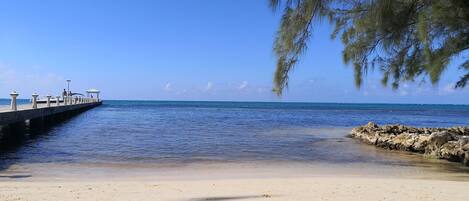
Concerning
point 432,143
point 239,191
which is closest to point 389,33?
point 239,191

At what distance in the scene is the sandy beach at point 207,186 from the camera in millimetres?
7602

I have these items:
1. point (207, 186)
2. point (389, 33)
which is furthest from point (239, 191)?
point (389, 33)

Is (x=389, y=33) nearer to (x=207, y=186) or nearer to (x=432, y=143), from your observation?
(x=207, y=186)

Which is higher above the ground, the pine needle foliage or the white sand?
the pine needle foliage

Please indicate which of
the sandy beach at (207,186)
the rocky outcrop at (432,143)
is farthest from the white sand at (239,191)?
the rocky outcrop at (432,143)

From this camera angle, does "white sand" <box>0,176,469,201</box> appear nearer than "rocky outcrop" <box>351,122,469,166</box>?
Yes

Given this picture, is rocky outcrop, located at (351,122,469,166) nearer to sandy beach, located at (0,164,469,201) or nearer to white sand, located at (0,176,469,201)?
sandy beach, located at (0,164,469,201)

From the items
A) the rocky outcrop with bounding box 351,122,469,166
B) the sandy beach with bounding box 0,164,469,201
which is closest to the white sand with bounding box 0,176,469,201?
the sandy beach with bounding box 0,164,469,201

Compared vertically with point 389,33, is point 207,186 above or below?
below

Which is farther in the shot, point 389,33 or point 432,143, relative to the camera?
point 432,143

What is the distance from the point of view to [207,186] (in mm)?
8930

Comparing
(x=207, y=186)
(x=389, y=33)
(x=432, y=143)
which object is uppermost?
(x=389, y=33)

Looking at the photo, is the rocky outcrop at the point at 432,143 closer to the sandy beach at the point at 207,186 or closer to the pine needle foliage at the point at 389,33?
the sandy beach at the point at 207,186

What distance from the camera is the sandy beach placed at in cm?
760
